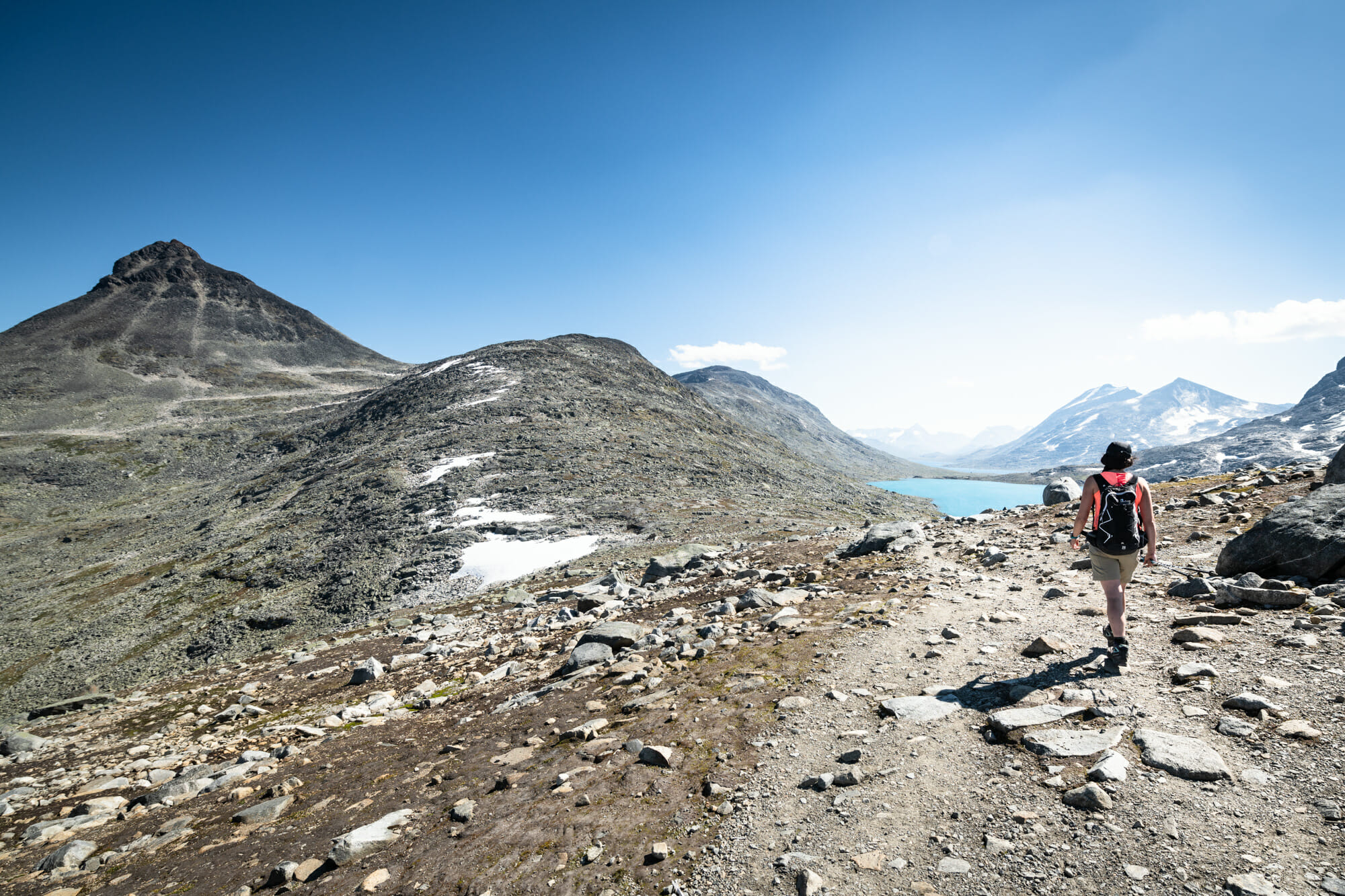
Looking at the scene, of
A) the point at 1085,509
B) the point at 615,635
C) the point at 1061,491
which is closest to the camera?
the point at 1085,509

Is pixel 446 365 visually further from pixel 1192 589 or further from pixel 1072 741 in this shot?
pixel 1072 741

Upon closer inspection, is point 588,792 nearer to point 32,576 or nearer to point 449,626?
point 449,626

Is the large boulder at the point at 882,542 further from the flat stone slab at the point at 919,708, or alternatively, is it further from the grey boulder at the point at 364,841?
the grey boulder at the point at 364,841

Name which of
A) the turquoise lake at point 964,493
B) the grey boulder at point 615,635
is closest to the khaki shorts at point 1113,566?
the grey boulder at point 615,635

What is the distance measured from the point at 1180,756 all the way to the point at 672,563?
1689 centimetres

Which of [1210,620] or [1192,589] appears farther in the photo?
[1192,589]

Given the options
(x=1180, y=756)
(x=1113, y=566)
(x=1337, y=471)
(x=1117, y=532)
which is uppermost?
→ (x=1337, y=471)

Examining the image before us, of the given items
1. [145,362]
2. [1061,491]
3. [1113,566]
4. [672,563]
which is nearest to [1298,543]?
[1113,566]

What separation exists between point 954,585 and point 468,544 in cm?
2652

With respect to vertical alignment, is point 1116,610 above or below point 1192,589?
above

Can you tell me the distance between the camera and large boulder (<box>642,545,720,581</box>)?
2022cm

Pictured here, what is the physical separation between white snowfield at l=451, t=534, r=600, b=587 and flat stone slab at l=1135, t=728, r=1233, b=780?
25.5 metres

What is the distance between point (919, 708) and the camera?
6.91 meters

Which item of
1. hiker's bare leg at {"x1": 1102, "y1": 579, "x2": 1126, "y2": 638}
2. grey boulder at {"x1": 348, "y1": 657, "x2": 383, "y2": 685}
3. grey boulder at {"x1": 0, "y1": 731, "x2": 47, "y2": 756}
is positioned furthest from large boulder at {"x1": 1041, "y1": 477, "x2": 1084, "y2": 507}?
grey boulder at {"x1": 0, "y1": 731, "x2": 47, "y2": 756}
